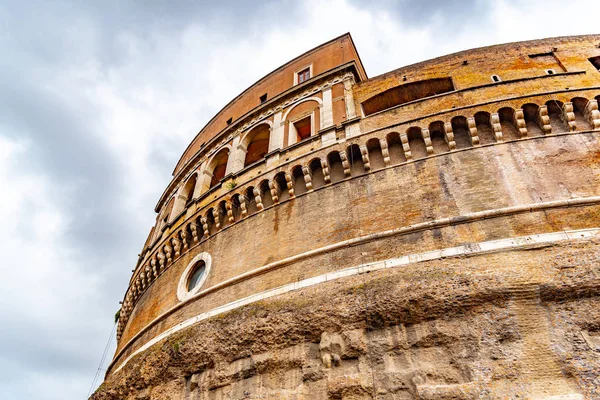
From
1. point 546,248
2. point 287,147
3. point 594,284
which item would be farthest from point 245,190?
point 594,284

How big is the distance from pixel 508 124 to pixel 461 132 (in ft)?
2.71

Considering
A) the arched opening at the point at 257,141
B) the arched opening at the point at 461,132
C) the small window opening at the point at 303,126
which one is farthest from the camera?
the arched opening at the point at 257,141

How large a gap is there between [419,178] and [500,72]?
12.8ft

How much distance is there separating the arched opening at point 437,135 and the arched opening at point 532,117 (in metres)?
1.42

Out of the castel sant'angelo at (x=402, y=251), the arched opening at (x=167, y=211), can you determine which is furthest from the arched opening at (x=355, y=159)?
the arched opening at (x=167, y=211)

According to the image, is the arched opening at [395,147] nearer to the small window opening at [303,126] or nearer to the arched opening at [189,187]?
the small window opening at [303,126]

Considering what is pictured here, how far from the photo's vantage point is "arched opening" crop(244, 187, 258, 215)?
8.15 metres

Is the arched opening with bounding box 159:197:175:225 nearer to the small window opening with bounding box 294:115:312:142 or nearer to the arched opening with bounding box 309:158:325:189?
the small window opening with bounding box 294:115:312:142

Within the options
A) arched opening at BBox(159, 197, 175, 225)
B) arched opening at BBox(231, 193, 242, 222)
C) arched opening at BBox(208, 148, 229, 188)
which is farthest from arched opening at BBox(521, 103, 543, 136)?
arched opening at BBox(159, 197, 175, 225)

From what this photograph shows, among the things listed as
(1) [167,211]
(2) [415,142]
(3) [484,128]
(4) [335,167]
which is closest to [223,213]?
(4) [335,167]

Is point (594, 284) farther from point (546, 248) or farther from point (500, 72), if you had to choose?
point (500, 72)

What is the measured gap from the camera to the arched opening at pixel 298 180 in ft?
24.8

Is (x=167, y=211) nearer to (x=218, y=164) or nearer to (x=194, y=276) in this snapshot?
(x=218, y=164)

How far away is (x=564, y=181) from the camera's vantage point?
577 cm
